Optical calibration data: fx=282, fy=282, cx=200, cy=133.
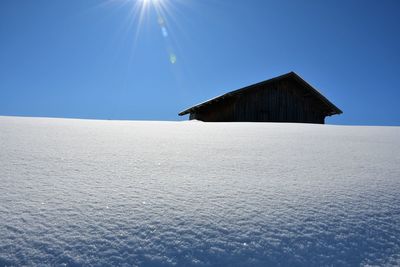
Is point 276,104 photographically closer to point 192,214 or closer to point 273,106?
point 273,106

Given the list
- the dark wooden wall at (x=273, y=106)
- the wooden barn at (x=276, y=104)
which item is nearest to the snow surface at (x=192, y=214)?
the wooden barn at (x=276, y=104)

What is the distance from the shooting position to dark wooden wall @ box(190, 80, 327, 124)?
12867 mm

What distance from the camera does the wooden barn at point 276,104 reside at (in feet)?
42.1

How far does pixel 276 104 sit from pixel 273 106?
0.18 meters

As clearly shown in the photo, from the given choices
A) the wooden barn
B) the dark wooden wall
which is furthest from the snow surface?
the dark wooden wall

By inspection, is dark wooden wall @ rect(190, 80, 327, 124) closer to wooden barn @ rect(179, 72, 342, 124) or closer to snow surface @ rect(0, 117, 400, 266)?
wooden barn @ rect(179, 72, 342, 124)

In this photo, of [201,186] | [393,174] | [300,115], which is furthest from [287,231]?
[300,115]

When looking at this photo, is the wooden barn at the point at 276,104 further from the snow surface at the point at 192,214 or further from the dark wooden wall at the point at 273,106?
the snow surface at the point at 192,214

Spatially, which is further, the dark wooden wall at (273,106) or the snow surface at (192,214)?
the dark wooden wall at (273,106)

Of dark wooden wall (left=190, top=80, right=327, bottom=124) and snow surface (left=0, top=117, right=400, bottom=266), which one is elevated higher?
dark wooden wall (left=190, top=80, right=327, bottom=124)

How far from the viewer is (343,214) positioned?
79 centimetres

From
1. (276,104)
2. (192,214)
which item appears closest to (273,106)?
(276,104)

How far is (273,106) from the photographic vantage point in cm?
1338

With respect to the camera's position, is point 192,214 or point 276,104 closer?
point 192,214
